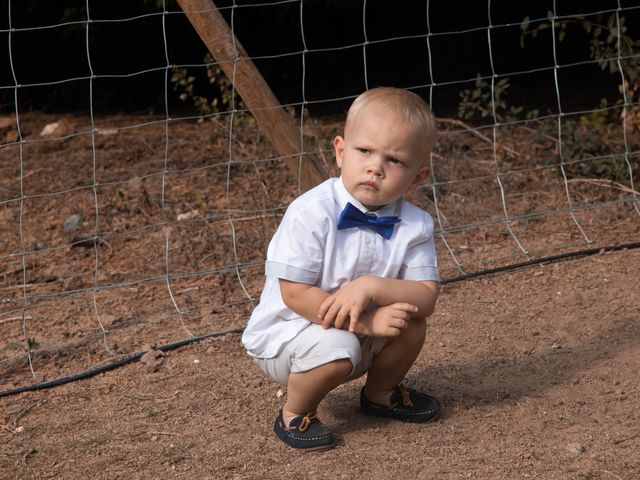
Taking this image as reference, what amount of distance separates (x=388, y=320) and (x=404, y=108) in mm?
603

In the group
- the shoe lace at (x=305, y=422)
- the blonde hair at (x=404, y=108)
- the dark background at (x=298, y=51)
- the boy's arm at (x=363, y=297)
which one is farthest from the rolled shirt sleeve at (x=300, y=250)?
the dark background at (x=298, y=51)

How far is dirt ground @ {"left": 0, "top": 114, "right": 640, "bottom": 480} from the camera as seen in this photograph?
3057mm

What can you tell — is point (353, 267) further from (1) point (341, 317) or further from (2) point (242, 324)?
(2) point (242, 324)

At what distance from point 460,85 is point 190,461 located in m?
6.14

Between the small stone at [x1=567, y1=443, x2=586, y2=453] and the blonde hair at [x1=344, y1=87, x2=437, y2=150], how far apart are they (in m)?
0.99

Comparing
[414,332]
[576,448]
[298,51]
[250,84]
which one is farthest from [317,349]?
[298,51]

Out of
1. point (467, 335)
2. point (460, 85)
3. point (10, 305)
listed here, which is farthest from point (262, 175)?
point (460, 85)

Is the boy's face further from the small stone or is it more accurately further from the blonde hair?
the small stone

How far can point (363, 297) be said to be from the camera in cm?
281

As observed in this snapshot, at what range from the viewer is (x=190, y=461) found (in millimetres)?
3055

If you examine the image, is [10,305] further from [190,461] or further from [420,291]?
[420,291]

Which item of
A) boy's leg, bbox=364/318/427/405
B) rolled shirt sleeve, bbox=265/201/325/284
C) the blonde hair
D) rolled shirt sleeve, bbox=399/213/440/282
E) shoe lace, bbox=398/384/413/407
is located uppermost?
the blonde hair

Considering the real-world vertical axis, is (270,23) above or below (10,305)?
above

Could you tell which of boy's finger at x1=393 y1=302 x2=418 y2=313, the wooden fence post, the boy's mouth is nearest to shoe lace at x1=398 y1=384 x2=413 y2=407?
boy's finger at x1=393 y1=302 x2=418 y2=313
